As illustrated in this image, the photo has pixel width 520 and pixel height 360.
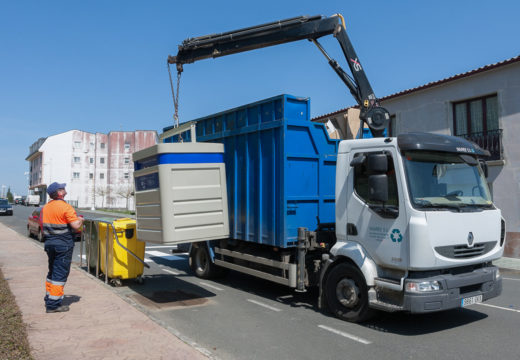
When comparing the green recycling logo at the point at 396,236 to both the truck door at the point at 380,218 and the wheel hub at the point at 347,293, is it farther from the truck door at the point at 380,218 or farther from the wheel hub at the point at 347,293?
the wheel hub at the point at 347,293

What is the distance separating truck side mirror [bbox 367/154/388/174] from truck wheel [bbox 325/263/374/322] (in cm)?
142

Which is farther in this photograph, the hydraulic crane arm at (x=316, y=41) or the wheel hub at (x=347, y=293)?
the hydraulic crane arm at (x=316, y=41)

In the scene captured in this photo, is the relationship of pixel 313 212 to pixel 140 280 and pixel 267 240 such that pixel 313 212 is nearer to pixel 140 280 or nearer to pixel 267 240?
pixel 267 240

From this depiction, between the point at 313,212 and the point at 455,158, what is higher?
the point at 455,158

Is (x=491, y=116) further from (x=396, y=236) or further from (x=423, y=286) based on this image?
(x=423, y=286)

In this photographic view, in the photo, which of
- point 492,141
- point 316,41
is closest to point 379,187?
point 316,41

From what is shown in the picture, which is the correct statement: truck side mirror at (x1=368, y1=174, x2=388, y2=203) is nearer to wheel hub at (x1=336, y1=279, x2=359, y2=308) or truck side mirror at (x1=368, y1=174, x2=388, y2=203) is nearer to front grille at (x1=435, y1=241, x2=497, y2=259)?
front grille at (x1=435, y1=241, x2=497, y2=259)

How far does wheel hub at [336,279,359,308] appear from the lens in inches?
225

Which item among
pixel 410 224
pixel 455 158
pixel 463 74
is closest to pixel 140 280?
pixel 410 224

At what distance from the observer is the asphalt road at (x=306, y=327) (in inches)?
188

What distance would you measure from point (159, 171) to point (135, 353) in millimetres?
2859

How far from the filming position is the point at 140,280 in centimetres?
859

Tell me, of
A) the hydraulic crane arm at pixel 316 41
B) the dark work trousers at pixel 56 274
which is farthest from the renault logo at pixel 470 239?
the dark work trousers at pixel 56 274

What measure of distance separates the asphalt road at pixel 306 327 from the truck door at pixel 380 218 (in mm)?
1006
